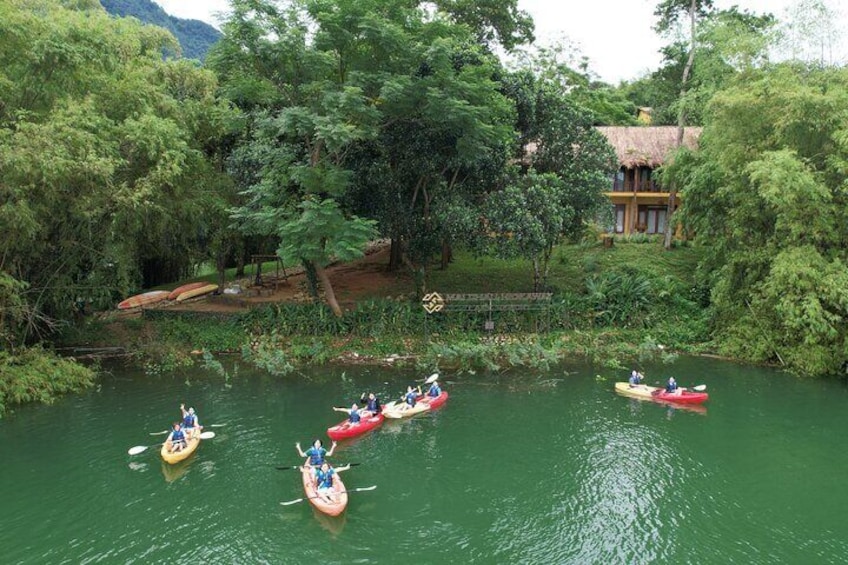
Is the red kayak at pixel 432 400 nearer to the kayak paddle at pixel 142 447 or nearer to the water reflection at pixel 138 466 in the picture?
the kayak paddle at pixel 142 447

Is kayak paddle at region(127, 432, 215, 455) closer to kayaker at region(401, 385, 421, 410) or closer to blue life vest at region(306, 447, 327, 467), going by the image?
blue life vest at region(306, 447, 327, 467)

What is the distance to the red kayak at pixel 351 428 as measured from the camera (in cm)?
1883

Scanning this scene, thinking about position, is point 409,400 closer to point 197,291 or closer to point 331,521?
point 331,521

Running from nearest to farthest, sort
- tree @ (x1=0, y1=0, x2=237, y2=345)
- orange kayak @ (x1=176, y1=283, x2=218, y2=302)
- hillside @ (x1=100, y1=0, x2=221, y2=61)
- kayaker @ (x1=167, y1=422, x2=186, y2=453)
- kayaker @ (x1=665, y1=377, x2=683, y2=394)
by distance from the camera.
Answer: kayaker @ (x1=167, y1=422, x2=186, y2=453)
tree @ (x1=0, y1=0, x2=237, y2=345)
kayaker @ (x1=665, y1=377, x2=683, y2=394)
orange kayak @ (x1=176, y1=283, x2=218, y2=302)
hillside @ (x1=100, y1=0, x2=221, y2=61)

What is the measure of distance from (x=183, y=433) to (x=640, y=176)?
35556mm

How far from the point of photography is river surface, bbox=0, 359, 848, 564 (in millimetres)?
13125

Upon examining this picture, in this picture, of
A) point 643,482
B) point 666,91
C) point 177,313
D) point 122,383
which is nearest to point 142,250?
point 177,313

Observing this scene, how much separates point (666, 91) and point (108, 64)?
36.0 metres

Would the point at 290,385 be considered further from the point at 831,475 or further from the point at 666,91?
the point at 666,91

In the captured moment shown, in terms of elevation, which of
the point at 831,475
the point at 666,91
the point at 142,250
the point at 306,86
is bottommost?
the point at 831,475

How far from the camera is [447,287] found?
3366 centimetres

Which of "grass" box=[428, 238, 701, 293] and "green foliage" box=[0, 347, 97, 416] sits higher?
"grass" box=[428, 238, 701, 293]

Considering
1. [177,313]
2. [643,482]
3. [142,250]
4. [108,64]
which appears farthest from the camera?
[142,250]

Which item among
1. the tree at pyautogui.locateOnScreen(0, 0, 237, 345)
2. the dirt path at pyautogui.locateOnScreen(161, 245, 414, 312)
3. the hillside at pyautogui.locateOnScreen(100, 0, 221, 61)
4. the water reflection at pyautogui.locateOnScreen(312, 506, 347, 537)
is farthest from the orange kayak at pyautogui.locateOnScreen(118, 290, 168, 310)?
the hillside at pyautogui.locateOnScreen(100, 0, 221, 61)
